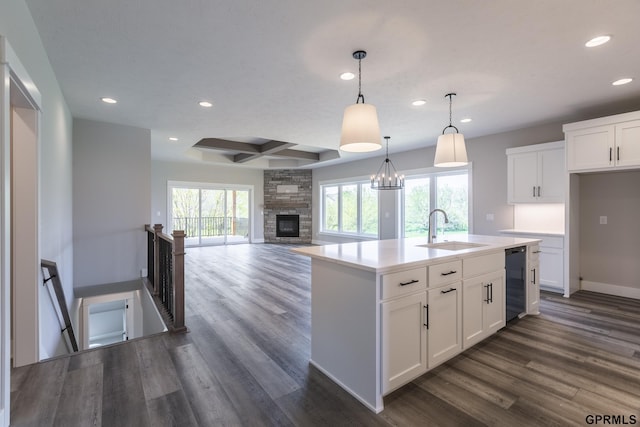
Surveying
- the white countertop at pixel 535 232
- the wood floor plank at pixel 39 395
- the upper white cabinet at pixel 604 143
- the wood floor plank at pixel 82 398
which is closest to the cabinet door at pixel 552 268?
the white countertop at pixel 535 232

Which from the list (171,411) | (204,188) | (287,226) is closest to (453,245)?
(171,411)

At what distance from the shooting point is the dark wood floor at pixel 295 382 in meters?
1.83

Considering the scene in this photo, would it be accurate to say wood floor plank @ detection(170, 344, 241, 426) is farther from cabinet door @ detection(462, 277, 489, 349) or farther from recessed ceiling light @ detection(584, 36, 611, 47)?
recessed ceiling light @ detection(584, 36, 611, 47)

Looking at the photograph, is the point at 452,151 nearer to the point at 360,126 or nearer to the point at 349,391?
the point at 360,126

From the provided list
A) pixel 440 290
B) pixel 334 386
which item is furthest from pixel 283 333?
pixel 440 290

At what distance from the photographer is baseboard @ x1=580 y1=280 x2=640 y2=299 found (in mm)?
4164

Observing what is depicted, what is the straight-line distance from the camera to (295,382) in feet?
7.13

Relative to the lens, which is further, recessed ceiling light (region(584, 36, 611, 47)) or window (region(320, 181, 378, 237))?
window (region(320, 181, 378, 237))

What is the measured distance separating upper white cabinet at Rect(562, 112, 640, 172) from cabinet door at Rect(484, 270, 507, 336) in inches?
92.8

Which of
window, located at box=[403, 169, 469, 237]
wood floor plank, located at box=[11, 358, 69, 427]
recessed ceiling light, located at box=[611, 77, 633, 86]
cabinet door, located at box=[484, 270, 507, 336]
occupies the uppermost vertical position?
recessed ceiling light, located at box=[611, 77, 633, 86]

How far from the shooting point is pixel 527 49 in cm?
254

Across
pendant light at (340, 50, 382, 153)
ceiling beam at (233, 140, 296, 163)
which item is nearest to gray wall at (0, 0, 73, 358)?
pendant light at (340, 50, 382, 153)

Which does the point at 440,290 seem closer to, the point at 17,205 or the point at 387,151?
the point at 17,205

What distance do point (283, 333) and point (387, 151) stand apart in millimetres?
5067
